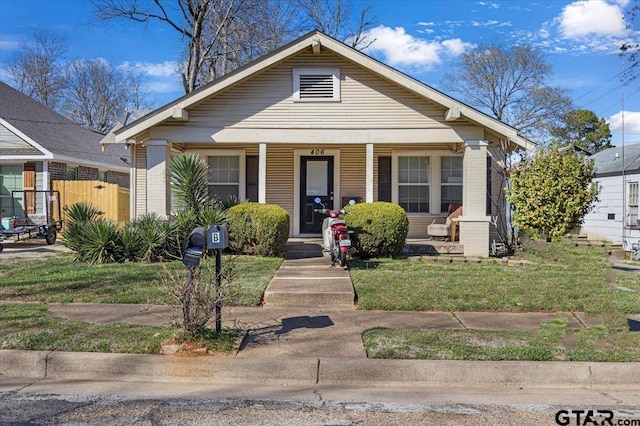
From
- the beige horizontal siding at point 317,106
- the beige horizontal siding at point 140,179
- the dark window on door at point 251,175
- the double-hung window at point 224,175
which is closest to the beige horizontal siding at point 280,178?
the dark window on door at point 251,175

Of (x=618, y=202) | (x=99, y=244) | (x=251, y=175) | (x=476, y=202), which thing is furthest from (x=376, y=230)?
(x=618, y=202)

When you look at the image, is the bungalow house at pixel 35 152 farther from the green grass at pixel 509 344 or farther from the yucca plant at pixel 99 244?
the green grass at pixel 509 344

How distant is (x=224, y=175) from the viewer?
50.0 ft

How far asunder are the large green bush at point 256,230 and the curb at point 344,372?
20.0 ft

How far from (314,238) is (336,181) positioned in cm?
177

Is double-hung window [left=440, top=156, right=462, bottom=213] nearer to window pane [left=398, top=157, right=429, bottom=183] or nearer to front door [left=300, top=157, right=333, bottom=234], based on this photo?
window pane [left=398, top=157, right=429, bottom=183]

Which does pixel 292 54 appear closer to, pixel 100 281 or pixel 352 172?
pixel 352 172

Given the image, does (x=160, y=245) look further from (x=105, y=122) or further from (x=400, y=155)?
(x=105, y=122)

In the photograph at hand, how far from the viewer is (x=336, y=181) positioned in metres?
15.2

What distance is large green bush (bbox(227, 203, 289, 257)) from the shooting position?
11477mm

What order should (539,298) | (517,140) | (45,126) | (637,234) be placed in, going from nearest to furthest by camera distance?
(539,298)
(517,140)
(637,234)
(45,126)

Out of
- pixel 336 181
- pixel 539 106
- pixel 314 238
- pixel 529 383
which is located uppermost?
pixel 539 106

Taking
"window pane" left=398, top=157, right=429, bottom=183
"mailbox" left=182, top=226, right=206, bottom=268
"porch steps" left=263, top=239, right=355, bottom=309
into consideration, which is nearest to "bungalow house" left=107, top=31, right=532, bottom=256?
"window pane" left=398, top=157, right=429, bottom=183

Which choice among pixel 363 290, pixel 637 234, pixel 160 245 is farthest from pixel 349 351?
pixel 637 234
